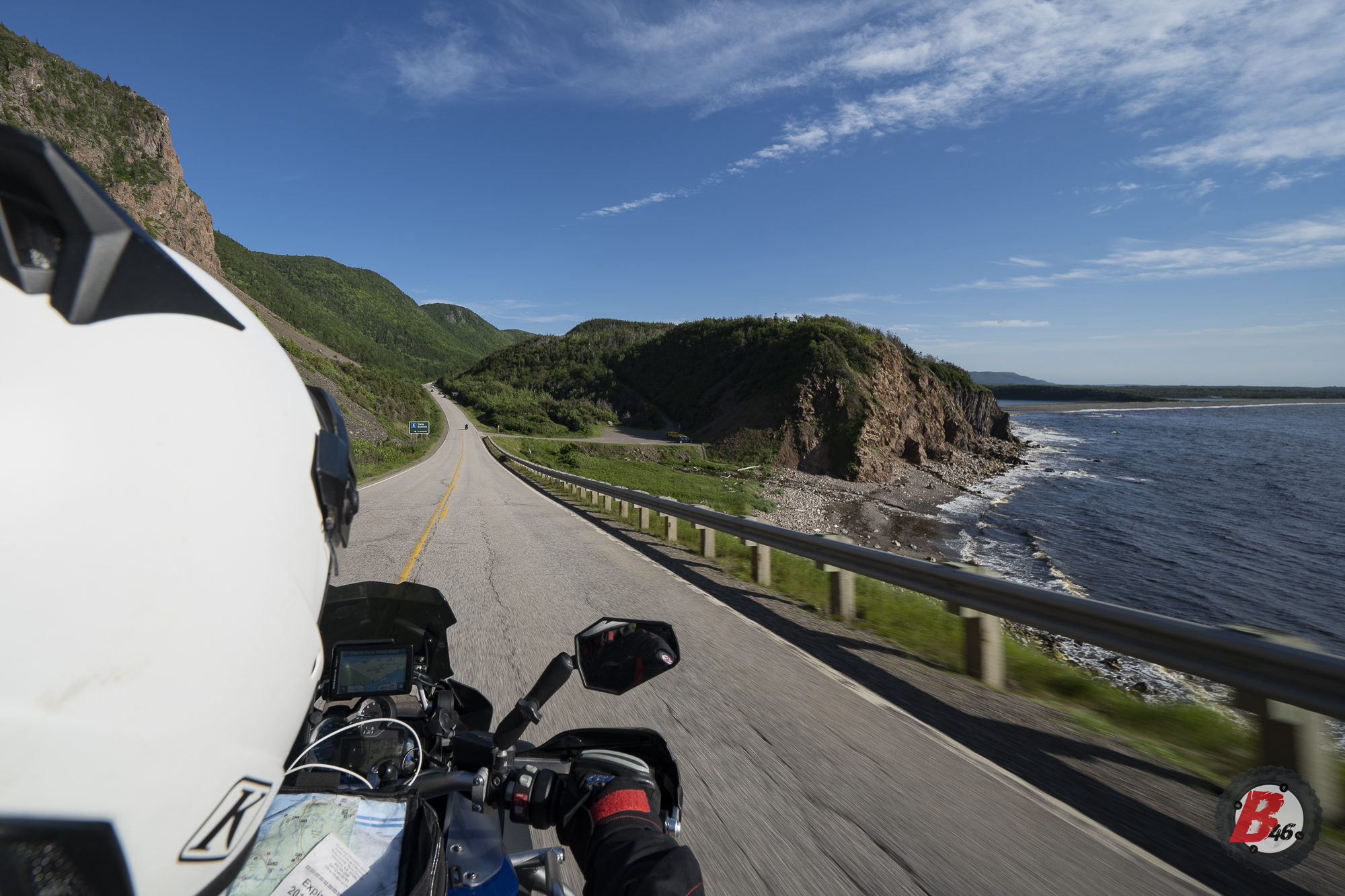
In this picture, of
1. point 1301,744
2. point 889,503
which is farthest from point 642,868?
point 889,503

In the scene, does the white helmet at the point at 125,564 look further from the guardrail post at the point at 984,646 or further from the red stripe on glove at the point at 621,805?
the guardrail post at the point at 984,646

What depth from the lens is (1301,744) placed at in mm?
3033

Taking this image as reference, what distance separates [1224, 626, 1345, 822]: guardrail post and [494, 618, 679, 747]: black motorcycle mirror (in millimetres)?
3154

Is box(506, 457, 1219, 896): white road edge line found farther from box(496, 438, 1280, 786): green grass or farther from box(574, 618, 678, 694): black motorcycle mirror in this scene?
box(574, 618, 678, 694): black motorcycle mirror

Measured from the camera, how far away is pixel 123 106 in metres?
80.8

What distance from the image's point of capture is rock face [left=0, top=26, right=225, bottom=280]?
228ft

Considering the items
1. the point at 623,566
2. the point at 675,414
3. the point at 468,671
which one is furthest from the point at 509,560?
the point at 675,414

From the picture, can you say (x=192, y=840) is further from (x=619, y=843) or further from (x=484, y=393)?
(x=484, y=393)

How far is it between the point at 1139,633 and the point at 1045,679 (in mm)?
1370

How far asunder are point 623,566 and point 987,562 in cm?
1670

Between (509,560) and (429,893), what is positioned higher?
(429,893)

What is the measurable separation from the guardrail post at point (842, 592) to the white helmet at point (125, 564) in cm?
618

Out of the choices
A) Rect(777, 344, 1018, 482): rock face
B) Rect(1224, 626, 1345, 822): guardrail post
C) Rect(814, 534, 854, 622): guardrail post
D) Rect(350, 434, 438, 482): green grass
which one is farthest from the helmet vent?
Rect(777, 344, 1018, 482): rock face

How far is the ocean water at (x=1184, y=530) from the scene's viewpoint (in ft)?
55.9
